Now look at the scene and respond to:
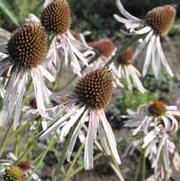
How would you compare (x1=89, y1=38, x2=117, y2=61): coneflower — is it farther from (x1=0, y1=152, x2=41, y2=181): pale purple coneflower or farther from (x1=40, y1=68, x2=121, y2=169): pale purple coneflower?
(x1=40, y1=68, x2=121, y2=169): pale purple coneflower

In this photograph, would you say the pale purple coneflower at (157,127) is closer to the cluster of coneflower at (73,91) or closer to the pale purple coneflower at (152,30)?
the cluster of coneflower at (73,91)

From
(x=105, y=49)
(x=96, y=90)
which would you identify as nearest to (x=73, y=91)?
(x=96, y=90)

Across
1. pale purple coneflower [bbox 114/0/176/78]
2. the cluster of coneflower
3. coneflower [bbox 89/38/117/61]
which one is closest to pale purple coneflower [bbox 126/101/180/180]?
the cluster of coneflower

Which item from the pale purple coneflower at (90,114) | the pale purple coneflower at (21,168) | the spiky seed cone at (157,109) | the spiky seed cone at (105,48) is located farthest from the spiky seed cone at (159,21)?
the pale purple coneflower at (21,168)

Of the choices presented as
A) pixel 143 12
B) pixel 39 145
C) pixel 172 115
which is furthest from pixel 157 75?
pixel 143 12

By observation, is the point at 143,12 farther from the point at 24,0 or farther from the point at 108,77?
the point at 108,77

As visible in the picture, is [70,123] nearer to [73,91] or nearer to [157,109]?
[73,91]
